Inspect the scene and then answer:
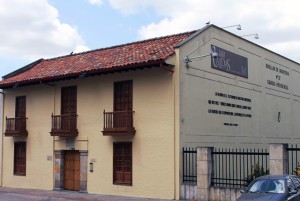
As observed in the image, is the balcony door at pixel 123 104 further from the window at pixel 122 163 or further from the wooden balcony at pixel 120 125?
the window at pixel 122 163

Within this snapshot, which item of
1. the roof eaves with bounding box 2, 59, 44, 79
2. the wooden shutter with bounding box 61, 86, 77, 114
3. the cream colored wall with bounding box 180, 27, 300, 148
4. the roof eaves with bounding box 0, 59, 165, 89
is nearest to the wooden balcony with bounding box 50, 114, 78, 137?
the wooden shutter with bounding box 61, 86, 77, 114

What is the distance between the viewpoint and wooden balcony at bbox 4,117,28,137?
24.8 metres

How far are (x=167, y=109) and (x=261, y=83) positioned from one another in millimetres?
8319

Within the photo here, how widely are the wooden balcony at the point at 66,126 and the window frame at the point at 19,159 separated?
11.8 feet

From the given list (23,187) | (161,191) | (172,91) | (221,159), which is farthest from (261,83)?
(23,187)

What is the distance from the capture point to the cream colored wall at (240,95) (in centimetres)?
1966

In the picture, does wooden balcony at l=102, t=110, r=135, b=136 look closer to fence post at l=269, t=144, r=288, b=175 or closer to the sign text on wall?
the sign text on wall

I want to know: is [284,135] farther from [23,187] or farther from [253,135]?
[23,187]

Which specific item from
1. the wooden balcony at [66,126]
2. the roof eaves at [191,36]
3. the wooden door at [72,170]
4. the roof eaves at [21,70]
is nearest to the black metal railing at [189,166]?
the roof eaves at [191,36]

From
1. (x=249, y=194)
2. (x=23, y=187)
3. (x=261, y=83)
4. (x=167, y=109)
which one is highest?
(x=261, y=83)

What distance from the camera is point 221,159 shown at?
68.4ft

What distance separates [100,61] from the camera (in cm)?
2264

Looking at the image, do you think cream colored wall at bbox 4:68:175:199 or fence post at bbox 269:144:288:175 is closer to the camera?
fence post at bbox 269:144:288:175

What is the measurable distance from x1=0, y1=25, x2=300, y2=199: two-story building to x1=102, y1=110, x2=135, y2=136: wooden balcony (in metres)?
0.05
